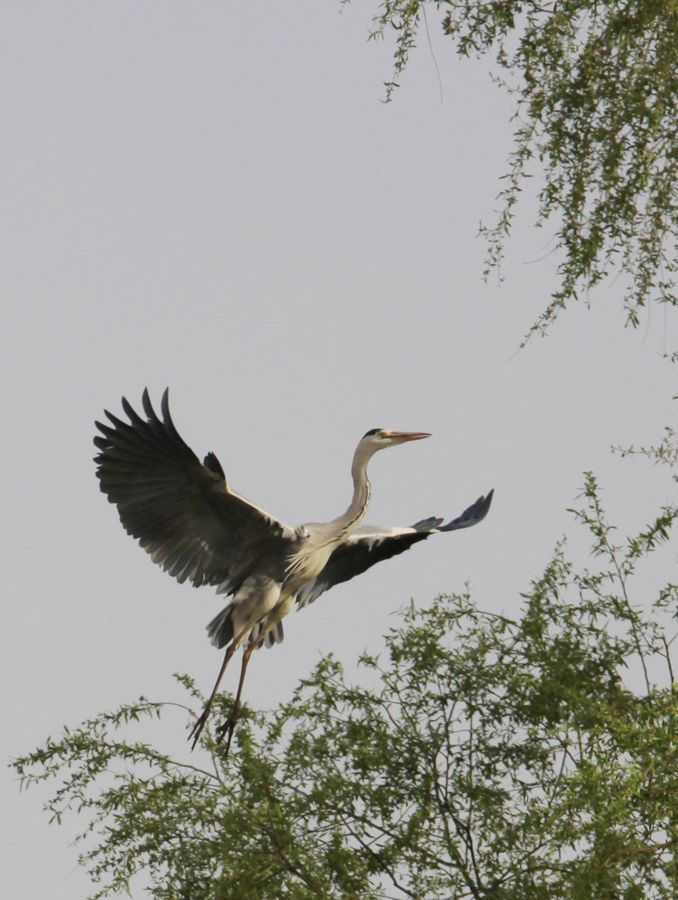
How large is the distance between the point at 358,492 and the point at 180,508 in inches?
43.8

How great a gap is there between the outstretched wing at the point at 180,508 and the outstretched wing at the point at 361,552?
0.57 metres

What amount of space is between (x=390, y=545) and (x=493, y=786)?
102 inches

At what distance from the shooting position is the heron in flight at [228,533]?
7734mm

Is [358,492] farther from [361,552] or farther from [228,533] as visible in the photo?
[228,533]

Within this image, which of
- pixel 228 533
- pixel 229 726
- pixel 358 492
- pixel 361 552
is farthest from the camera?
pixel 361 552

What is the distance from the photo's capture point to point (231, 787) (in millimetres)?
6445

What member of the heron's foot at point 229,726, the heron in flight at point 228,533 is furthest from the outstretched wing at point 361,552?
the heron's foot at point 229,726

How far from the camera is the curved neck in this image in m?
8.65

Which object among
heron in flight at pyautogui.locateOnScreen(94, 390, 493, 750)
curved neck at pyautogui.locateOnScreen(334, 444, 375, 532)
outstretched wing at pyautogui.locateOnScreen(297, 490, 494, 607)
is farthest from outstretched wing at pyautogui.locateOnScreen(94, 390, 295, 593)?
outstretched wing at pyautogui.locateOnScreen(297, 490, 494, 607)

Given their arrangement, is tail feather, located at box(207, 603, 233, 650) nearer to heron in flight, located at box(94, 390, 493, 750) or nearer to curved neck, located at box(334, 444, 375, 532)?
heron in flight, located at box(94, 390, 493, 750)

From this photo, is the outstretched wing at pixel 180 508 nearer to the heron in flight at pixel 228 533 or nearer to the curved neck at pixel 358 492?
the heron in flight at pixel 228 533

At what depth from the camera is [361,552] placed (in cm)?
Answer: 899

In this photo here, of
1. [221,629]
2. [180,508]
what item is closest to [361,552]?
[221,629]

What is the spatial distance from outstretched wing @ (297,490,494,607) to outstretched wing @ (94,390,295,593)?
57cm
